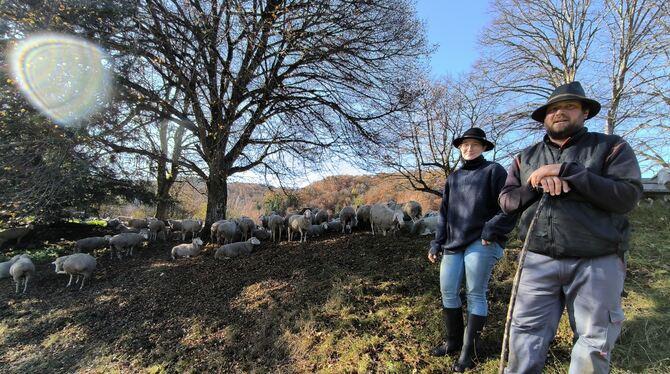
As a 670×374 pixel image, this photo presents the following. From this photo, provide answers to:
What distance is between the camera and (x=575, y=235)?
2141mm

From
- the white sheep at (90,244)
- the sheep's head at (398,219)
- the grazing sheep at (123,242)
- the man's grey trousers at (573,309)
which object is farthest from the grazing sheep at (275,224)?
the man's grey trousers at (573,309)

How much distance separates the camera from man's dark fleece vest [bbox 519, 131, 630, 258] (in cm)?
209

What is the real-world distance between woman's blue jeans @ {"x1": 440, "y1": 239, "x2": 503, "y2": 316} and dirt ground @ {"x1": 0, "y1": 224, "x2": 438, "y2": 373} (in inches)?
65.7

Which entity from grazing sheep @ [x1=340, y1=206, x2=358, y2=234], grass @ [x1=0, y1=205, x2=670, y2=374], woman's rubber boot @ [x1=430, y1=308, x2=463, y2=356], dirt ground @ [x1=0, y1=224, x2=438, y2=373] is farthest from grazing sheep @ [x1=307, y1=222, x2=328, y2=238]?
woman's rubber boot @ [x1=430, y1=308, x2=463, y2=356]

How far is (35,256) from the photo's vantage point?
34.5 ft

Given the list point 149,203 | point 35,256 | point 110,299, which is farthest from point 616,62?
point 35,256

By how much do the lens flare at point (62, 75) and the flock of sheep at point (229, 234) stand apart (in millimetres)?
3496

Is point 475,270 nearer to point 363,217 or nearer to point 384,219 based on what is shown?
point 384,219

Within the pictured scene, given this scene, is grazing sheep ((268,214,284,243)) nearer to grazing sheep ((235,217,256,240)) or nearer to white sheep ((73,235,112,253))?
grazing sheep ((235,217,256,240))

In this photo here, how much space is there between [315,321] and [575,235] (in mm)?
3297

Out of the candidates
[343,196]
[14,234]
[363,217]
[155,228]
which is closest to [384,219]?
[363,217]

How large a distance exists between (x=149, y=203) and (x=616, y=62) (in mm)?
19242

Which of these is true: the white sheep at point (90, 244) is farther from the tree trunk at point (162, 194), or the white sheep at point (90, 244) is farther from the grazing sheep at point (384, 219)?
the grazing sheep at point (384, 219)

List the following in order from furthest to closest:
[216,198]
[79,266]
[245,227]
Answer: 1. [245,227]
2. [216,198]
3. [79,266]
